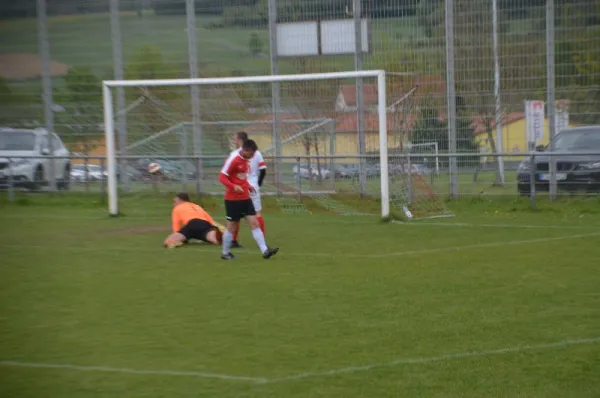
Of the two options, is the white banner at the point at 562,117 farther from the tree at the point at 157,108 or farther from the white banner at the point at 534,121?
the tree at the point at 157,108

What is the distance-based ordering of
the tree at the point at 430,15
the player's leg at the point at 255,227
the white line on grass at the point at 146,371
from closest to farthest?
the white line on grass at the point at 146,371 < the player's leg at the point at 255,227 < the tree at the point at 430,15

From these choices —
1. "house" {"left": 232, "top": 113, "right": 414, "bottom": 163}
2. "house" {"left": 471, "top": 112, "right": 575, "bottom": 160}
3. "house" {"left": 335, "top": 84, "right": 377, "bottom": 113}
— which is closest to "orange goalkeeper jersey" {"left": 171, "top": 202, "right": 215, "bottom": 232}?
"house" {"left": 232, "top": 113, "right": 414, "bottom": 163}

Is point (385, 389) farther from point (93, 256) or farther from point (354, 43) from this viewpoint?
point (354, 43)

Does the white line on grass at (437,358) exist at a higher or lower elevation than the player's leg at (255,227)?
lower

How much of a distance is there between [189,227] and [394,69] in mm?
9803

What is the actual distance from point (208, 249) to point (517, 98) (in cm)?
1027

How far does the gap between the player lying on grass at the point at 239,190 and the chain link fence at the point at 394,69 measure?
6.51 m

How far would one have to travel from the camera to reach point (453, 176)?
868 inches

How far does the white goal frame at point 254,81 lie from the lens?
18.3 m

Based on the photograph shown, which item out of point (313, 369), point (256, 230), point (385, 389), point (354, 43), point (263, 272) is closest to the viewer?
point (385, 389)

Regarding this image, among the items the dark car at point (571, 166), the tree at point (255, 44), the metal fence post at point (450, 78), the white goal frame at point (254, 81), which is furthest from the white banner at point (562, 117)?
the tree at point (255, 44)

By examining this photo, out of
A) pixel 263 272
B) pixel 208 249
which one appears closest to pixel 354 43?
pixel 208 249

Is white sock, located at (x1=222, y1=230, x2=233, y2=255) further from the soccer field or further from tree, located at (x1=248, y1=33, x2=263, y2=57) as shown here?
tree, located at (x1=248, y1=33, x2=263, y2=57)

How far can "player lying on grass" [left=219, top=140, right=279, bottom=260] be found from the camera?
13.3m
